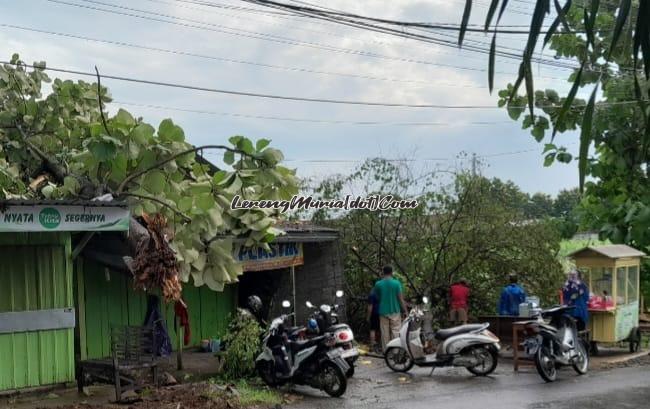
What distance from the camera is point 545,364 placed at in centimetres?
1185

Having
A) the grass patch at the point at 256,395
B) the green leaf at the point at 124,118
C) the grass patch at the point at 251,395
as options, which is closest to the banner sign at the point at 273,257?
the grass patch at the point at 251,395

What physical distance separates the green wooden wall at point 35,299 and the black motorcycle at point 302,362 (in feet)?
9.44

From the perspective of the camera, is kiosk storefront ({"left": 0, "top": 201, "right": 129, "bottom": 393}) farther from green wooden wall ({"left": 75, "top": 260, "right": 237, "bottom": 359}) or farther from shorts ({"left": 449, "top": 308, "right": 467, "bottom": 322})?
shorts ({"left": 449, "top": 308, "right": 467, "bottom": 322})

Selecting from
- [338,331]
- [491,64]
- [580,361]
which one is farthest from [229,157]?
[580,361]

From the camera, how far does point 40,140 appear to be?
392 inches

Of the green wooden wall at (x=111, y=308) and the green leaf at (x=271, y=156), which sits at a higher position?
the green leaf at (x=271, y=156)

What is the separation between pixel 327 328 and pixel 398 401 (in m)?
1.57

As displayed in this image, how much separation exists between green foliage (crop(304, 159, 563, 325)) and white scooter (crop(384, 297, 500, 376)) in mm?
4069

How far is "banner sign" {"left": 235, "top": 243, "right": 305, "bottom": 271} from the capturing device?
1422 cm

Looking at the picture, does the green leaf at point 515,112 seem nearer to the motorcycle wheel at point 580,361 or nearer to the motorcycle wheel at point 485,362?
the motorcycle wheel at point 485,362

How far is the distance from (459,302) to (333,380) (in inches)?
218

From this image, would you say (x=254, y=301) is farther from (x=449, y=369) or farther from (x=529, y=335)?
(x=529, y=335)

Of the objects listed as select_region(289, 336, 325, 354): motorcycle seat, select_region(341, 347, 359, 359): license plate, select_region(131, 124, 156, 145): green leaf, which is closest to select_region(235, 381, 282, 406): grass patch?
select_region(289, 336, 325, 354): motorcycle seat

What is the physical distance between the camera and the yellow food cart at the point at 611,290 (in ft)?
48.5
